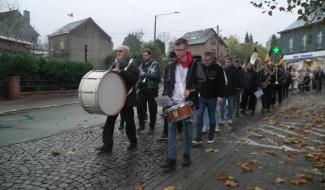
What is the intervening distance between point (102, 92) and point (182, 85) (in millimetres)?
1360

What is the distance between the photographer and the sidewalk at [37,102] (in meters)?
16.5

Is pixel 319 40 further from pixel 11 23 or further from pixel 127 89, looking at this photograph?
pixel 127 89

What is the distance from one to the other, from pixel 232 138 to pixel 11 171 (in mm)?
4956

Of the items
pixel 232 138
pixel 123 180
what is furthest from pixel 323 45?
pixel 123 180

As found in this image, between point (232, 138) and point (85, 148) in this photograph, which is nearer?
point (85, 148)

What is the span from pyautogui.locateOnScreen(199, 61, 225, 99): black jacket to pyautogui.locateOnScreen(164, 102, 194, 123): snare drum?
2.00 metres

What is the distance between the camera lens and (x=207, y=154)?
7.34 meters

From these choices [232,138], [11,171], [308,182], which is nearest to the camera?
[308,182]

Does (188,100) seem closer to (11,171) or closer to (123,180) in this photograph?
(123,180)

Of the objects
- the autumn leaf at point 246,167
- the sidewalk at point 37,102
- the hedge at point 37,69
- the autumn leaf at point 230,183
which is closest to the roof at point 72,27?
the hedge at point 37,69

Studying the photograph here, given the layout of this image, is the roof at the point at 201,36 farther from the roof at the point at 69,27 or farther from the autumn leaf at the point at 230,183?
the autumn leaf at the point at 230,183

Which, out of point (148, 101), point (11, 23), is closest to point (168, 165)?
point (148, 101)

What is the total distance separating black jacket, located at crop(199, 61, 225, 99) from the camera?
834 cm

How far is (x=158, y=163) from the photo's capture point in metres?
6.64
